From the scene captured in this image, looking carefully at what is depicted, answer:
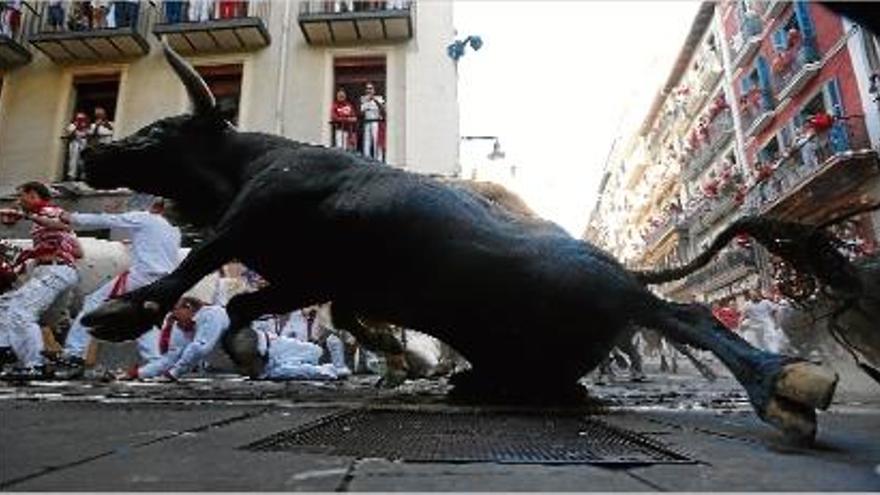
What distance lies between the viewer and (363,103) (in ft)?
54.7

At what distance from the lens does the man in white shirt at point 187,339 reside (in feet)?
24.7

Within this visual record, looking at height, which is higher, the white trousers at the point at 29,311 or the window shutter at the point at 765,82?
the window shutter at the point at 765,82

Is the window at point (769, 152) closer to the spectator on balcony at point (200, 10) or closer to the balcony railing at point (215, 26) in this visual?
the balcony railing at point (215, 26)

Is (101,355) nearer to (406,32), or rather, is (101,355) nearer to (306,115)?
(306,115)

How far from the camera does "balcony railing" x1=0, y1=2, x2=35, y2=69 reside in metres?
17.4

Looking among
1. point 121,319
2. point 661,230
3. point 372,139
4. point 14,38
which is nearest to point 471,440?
point 121,319

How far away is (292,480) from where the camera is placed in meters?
1.57

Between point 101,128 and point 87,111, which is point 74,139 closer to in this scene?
point 101,128

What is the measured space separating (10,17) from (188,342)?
14007 millimetres

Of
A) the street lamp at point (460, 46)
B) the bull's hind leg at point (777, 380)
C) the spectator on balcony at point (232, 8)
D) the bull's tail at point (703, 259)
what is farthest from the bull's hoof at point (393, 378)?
the spectator on balcony at point (232, 8)

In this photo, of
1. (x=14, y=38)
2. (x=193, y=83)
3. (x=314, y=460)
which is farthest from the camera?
(x=14, y=38)

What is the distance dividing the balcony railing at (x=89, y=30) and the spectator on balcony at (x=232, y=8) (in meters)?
1.83

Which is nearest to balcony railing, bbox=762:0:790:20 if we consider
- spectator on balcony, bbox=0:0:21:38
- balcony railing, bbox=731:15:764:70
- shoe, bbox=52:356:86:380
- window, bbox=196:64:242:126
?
balcony railing, bbox=731:15:764:70

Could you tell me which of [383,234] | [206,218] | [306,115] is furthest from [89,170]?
[306,115]
